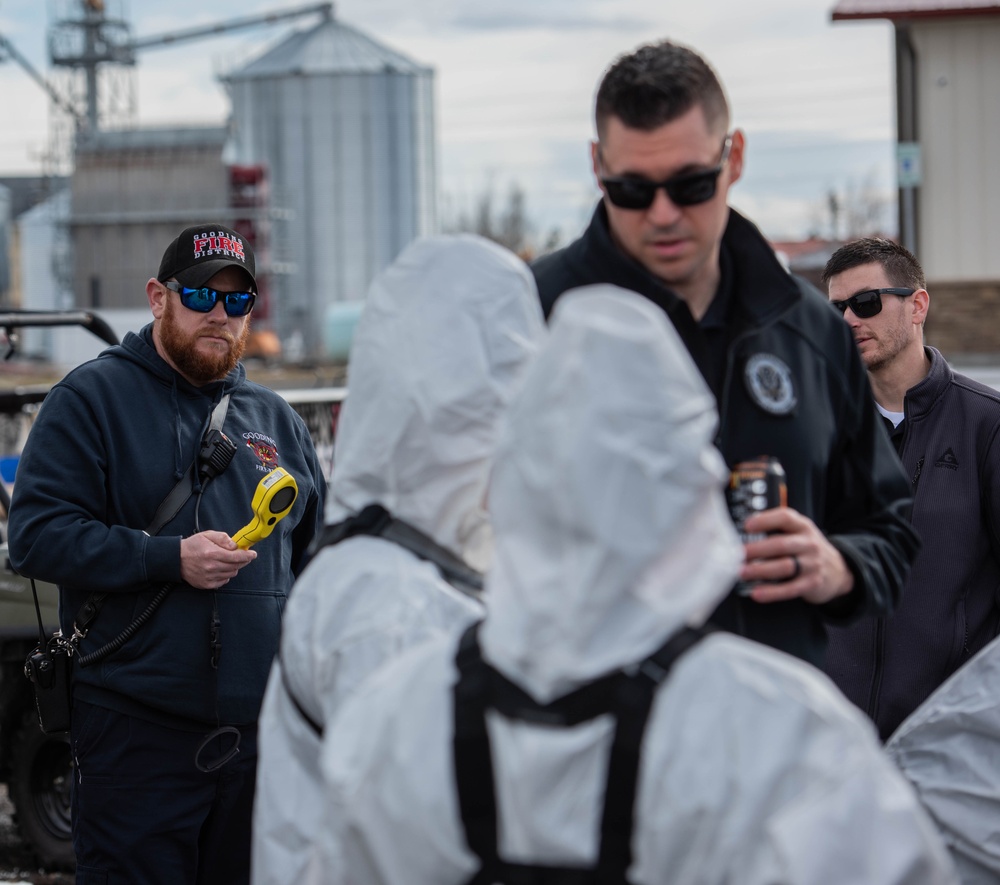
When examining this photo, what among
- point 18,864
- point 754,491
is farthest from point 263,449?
point 18,864

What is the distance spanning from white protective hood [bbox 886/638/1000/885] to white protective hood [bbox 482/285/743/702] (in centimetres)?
158

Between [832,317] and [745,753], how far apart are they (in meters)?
1.10

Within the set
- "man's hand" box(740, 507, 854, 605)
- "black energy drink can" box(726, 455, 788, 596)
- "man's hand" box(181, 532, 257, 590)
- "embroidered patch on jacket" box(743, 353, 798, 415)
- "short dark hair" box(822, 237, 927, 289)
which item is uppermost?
"short dark hair" box(822, 237, 927, 289)

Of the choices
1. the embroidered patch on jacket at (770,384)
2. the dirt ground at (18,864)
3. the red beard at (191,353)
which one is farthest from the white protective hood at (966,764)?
the dirt ground at (18,864)

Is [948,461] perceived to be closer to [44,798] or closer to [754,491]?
[754,491]

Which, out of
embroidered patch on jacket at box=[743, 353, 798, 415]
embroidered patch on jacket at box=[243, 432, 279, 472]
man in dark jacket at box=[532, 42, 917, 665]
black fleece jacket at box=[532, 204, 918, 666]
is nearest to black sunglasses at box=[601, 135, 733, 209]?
man in dark jacket at box=[532, 42, 917, 665]

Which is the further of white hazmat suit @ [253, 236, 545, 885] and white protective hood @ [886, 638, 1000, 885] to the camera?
white protective hood @ [886, 638, 1000, 885]

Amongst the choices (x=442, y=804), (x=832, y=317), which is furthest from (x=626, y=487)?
(x=832, y=317)

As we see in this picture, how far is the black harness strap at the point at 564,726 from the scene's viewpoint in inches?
62.6

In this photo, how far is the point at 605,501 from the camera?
1.54m

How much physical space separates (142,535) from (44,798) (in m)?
3.31

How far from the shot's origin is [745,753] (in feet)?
5.10

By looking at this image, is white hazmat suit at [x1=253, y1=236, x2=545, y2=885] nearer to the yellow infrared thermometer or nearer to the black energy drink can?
the black energy drink can

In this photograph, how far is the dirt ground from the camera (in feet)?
20.0
